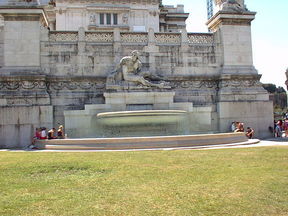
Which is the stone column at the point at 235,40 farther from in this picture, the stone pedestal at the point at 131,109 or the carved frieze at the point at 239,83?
the stone pedestal at the point at 131,109

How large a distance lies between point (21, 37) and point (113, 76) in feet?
21.0

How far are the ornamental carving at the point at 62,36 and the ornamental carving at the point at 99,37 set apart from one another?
2.63 feet

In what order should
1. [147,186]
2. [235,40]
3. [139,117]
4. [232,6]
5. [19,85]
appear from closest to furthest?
1. [147,186]
2. [139,117]
3. [19,85]
4. [235,40]
5. [232,6]

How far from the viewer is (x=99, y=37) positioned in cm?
2266

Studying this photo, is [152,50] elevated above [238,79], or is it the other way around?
[152,50]

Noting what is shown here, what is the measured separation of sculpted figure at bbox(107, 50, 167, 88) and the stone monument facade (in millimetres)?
215

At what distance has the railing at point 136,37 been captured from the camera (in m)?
22.3

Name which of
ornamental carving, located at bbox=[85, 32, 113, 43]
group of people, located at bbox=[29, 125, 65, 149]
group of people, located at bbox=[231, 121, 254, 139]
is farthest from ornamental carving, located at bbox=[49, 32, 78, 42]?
group of people, located at bbox=[231, 121, 254, 139]

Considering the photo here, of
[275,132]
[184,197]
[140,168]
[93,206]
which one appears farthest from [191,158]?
[275,132]

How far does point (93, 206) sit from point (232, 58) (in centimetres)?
1959

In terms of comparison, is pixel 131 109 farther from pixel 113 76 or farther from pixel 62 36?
pixel 62 36

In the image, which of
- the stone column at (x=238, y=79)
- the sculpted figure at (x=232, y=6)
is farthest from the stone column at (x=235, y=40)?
the sculpted figure at (x=232, y=6)

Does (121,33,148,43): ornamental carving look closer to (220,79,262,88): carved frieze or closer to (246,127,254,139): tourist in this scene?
(220,79,262,88): carved frieze

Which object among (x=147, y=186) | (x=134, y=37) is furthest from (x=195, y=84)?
(x=147, y=186)
